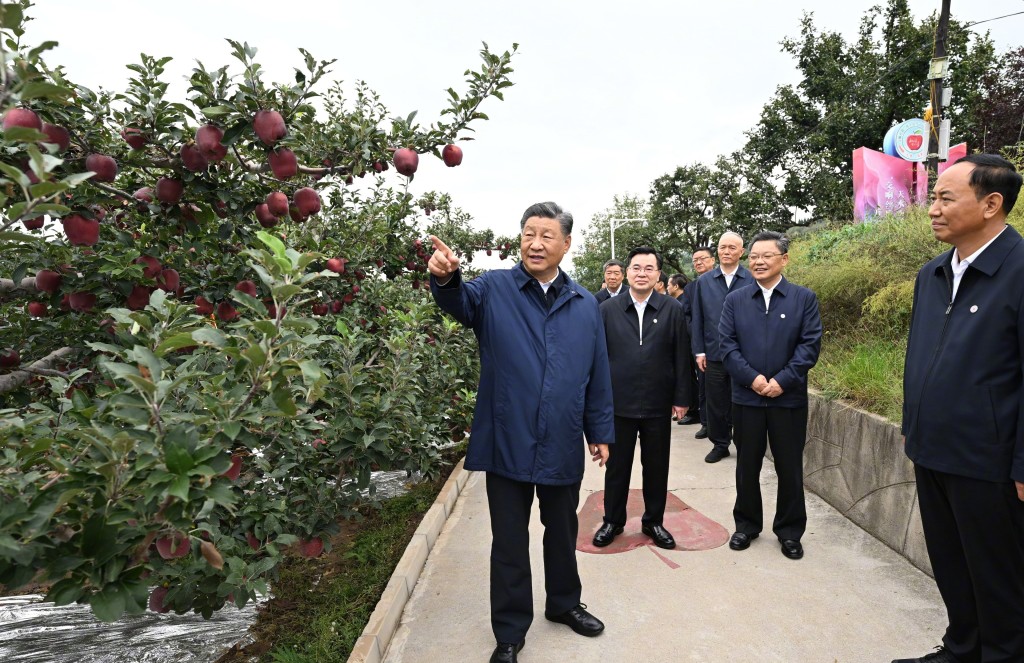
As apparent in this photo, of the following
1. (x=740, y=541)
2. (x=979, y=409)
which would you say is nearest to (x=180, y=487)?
(x=979, y=409)

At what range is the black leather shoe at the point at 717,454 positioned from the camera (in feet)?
18.3

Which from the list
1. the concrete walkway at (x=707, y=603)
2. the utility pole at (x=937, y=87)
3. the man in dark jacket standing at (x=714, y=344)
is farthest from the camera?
the utility pole at (x=937, y=87)

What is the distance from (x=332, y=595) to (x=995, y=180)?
360 cm

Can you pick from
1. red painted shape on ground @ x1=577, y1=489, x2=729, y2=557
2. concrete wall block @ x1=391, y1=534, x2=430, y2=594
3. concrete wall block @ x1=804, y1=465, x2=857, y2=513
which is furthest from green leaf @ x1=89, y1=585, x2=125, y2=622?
concrete wall block @ x1=804, y1=465, x2=857, y2=513

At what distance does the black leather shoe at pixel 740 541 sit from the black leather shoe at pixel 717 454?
74.3 inches

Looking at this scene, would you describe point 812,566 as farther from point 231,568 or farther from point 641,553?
point 231,568

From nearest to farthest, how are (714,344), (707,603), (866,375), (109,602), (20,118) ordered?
1. (109,602)
2. (20,118)
3. (707,603)
4. (866,375)
5. (714,344)

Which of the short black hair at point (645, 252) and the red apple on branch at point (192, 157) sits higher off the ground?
the red apple on branch at point (192, 157)

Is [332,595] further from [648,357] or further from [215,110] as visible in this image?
[215,110]

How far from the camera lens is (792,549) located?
352 cm

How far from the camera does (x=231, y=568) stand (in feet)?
7.04

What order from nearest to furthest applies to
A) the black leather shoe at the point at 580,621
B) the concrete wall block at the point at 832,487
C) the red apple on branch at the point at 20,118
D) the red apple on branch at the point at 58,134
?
the red apple on branch at the point at 20,118 → the red apple on branch at the point at 58,134 → the black leather shoe at the point at 580,621 → the concrete wall block at the point at 832,487

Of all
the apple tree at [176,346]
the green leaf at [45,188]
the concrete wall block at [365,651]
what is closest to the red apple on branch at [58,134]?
the apple tree at [176,346]

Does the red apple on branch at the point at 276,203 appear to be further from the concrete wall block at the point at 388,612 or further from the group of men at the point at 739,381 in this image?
the group of men at the point at 739,381
